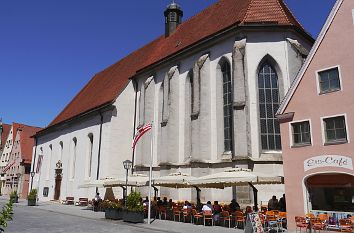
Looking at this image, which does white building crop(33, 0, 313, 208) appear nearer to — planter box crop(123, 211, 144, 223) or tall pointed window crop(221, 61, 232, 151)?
tall pointed window crop(221, 61, 232, 151)

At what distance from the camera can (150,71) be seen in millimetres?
30156

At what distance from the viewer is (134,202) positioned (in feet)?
57.3

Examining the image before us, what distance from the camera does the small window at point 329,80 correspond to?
47.0 feet

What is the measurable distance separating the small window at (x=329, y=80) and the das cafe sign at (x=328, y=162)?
286 cm

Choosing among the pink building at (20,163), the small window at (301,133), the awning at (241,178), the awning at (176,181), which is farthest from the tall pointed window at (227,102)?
the pink building at (20,163)

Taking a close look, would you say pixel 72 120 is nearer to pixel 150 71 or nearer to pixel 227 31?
pixel 150 71

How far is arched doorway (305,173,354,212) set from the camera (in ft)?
43.9

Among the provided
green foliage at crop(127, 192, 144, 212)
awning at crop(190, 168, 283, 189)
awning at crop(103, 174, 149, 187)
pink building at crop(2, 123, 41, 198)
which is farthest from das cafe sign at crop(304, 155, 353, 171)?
pink building at crop(2, 123, 41, 198)

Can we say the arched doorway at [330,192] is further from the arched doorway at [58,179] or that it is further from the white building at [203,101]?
the arched doorway at [58,179]

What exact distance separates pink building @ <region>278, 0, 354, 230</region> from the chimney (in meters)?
21.6

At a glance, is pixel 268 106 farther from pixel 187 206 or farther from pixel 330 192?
pixel 187 206

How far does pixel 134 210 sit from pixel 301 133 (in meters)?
8.87

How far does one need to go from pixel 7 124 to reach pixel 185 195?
216 ft

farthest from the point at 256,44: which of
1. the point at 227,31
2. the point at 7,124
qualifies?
the point at 7,124
